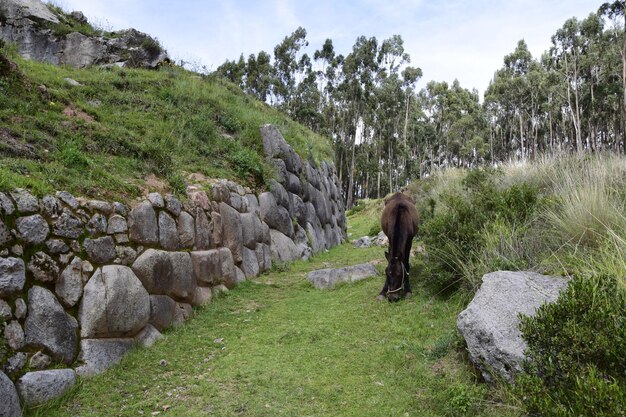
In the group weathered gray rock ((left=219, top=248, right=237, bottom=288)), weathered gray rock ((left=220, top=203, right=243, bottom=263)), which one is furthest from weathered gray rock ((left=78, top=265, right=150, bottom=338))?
weathered gray rock ((left=220, top=203, right=243, bottom=263))

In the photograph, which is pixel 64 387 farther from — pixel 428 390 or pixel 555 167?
pixel 555 167

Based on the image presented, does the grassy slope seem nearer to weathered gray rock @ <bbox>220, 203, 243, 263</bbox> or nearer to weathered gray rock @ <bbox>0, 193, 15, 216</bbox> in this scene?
weathered gray rock @ <bbox>220, 203, 243, 263</bbox>

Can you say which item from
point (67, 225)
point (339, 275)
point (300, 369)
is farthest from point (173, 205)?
point (339, 275)

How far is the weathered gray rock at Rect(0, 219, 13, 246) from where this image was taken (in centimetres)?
434

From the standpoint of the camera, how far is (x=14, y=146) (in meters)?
6.04

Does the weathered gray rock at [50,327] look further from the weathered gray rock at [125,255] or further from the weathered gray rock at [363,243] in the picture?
the weathered gray rock at [363,243]

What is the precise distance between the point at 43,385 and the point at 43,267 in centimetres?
135

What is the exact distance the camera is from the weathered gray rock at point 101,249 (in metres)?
5.36

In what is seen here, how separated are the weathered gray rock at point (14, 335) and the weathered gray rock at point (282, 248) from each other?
704cm

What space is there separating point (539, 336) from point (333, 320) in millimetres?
4024

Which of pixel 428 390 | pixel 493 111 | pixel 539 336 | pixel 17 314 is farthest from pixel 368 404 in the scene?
pixel 493 111

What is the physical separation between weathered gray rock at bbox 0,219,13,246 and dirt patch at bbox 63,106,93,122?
15.8ft

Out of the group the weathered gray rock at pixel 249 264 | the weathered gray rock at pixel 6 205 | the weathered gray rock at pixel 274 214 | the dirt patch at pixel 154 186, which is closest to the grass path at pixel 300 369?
the weathered gray rock at pixel 249 264

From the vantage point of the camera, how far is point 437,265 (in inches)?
267
